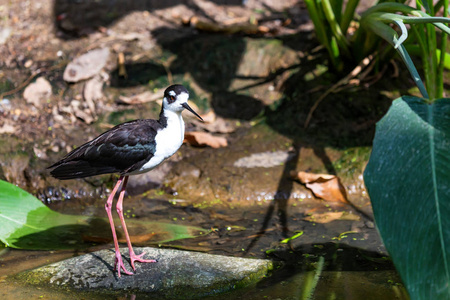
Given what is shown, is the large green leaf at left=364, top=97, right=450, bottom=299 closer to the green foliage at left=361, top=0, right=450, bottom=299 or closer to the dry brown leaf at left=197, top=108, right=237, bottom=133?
the green foliage at left=361, top=0, right=450, bottom=299

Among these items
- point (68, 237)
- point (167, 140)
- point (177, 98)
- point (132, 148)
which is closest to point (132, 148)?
A: point (132, 148)

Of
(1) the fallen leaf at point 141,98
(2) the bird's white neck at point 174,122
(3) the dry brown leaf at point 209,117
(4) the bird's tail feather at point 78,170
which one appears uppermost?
(2) the bird's white neck at point 174,122

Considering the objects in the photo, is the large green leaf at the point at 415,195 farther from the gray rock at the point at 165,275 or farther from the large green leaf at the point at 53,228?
the large green leaf at the point at 53,228

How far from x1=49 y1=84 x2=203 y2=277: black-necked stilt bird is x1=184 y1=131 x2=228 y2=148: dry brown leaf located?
123 centimetres

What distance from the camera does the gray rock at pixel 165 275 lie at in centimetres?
295

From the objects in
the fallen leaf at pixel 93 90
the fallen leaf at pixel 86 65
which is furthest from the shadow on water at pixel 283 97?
the fallen leaf at pixel 86 65

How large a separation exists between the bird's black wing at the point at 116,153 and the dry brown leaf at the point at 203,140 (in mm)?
1261

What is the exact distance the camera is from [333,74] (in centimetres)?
502

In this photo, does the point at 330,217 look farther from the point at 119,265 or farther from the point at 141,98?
the point at 141,98

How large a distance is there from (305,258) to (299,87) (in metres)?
2.24

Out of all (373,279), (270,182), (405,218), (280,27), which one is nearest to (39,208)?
(270,182)

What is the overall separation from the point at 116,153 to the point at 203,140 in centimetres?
145

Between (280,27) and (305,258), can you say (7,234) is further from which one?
(280,27)

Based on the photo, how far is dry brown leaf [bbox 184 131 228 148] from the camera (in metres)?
4.71
